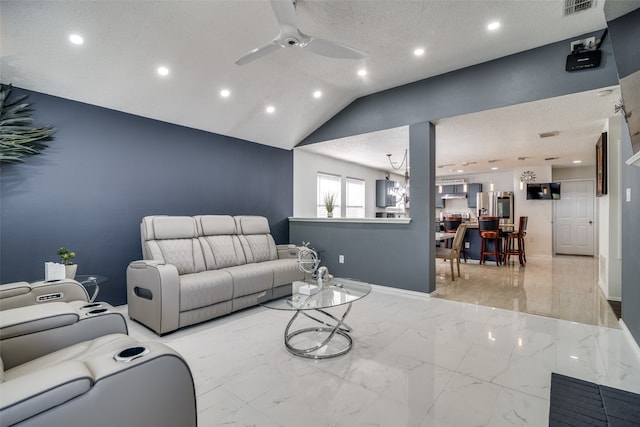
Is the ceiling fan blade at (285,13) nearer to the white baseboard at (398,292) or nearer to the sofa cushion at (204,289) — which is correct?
the sofa cushion at (204,289)

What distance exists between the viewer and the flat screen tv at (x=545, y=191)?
7652 millimetres

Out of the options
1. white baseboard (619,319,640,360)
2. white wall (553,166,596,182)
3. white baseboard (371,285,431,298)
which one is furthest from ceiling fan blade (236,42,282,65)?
white wall (553,166,596,182)

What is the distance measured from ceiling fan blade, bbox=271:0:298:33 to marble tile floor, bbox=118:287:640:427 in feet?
8.55

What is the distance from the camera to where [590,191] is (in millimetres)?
7949

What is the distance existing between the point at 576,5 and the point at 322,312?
142 inches

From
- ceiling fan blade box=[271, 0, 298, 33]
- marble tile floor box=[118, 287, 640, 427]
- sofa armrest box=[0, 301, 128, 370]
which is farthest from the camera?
ceiling fan blade box=[271, 0, 298, 33]

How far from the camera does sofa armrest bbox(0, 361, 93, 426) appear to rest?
0.77 m

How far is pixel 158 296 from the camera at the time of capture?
2766 millimetres

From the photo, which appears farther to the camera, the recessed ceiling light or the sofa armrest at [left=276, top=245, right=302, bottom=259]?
the sofa armrest at [left=276, top=245, right=302, bottom=259]

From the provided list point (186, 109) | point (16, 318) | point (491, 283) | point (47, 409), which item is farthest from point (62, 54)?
point (491, 283)

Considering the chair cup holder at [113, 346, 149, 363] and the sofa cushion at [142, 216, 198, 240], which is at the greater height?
the sofa cushion at [142, 216, 198, 240]

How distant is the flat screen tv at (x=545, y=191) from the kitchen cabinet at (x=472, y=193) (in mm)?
1421

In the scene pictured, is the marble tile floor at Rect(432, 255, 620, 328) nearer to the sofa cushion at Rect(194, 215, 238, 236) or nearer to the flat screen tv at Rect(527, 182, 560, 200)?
the flat screen tv at Rect(527, 182, 560, 200)

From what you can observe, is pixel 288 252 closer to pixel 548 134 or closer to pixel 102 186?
pixel 102 186
